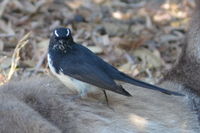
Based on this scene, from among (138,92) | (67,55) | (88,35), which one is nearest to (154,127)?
(138,92)

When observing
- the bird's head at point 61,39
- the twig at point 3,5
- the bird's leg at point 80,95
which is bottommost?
the bird's leg at point 80,95

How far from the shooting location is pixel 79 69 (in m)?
3.61

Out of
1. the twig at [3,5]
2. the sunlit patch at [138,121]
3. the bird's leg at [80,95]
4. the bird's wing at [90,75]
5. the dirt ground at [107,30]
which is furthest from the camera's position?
the twig at [3,5]

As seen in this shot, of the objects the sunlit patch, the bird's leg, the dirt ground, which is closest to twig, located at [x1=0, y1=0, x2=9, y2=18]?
the dirt ground

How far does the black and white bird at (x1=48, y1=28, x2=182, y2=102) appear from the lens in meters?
3.59

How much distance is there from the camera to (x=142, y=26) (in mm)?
6547

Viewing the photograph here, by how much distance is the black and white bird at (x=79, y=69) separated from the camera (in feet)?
11.8

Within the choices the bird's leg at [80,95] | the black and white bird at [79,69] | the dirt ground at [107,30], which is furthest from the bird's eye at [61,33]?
the dirt ground at [107,30]

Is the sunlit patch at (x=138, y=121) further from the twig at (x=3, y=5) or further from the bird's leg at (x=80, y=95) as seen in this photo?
the twig at (x=3, y=5)

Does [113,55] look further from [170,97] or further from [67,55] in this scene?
[67,55]

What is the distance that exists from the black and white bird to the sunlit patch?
30 cm

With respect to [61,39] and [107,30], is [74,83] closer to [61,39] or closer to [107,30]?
[61,39]

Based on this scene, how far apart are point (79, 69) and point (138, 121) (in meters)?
0.59

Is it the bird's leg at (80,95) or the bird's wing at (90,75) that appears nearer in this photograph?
the bird's wing at (90,75)
